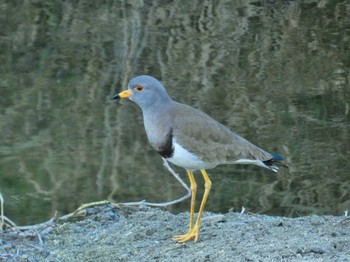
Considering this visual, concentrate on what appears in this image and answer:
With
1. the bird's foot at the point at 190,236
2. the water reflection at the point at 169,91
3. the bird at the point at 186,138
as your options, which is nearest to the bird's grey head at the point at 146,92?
the bird at the point at 186,138

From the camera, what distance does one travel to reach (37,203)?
23.0ft

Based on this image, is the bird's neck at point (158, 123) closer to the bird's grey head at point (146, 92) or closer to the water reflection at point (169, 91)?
the bird's grey head at point (146, 92)

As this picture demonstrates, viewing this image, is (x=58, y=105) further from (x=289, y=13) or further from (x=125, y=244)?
(x=289, y=13)

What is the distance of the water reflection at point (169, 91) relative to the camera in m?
7.36

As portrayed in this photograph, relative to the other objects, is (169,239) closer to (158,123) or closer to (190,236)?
(190,236)

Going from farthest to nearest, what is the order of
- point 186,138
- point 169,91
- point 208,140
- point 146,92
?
point 169,91
point 146,92
point 208,140
point 186,138

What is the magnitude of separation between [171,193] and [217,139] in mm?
2233

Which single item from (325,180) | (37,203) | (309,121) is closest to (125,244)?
(37,203)

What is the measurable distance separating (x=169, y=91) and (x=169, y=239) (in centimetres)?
463

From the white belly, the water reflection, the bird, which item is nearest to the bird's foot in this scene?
the bird

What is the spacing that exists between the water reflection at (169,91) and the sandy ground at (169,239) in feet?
3.46

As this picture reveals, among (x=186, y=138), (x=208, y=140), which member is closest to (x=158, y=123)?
(x=186, y=138)

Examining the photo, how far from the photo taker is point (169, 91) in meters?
9.79

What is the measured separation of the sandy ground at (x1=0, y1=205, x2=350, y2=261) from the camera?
4777 mm
